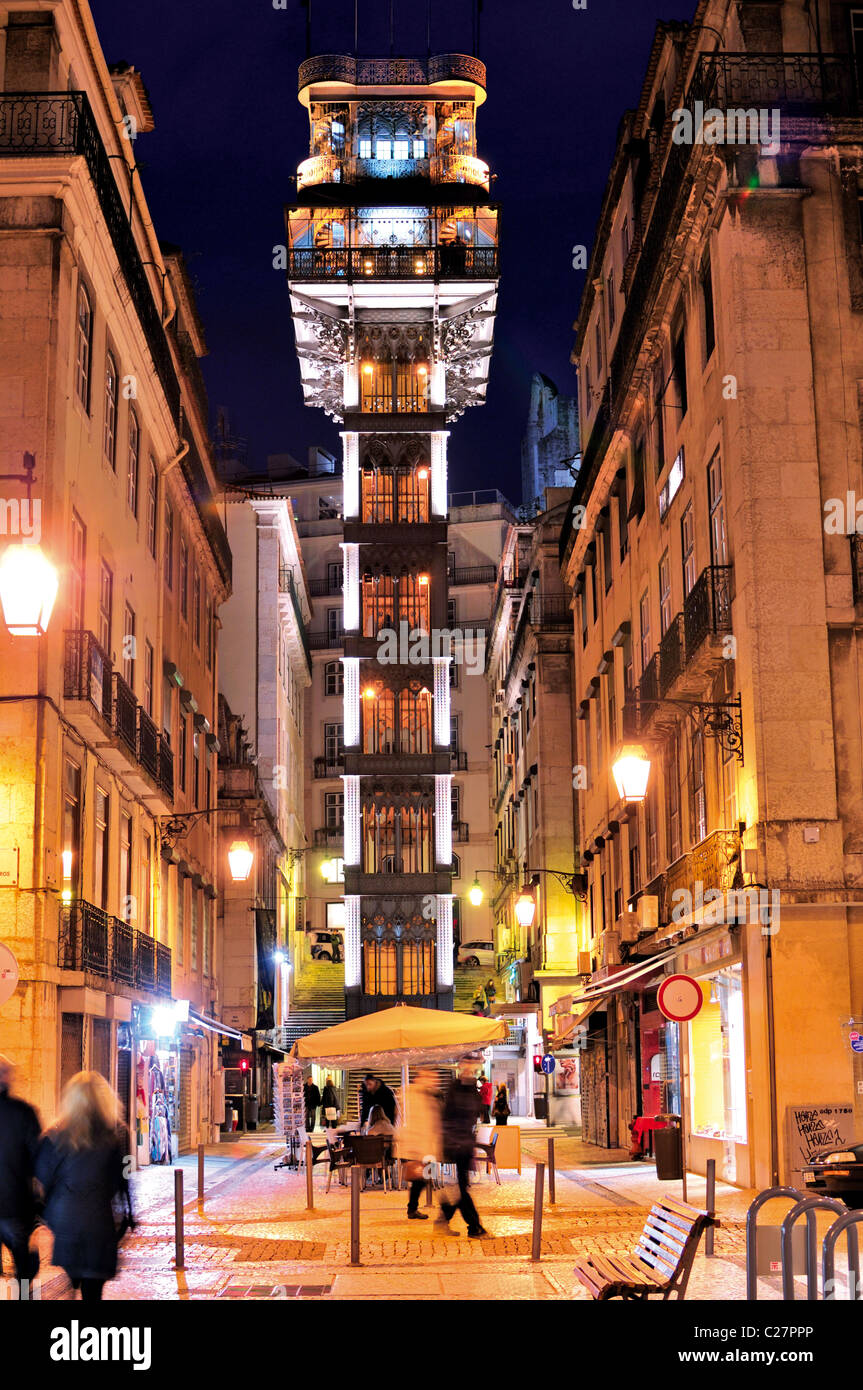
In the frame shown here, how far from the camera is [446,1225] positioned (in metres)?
17.7

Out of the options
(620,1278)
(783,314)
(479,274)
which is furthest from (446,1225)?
(479,274)

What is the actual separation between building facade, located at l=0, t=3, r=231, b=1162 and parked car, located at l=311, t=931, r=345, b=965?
4093cm

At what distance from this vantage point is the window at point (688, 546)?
1071 inches

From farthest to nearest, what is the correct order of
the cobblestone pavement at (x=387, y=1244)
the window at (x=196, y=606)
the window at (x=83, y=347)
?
the window at (x=196, y=606), the window at (x=83, y=347), the cobblestone pavement at (x=387, y=1244)

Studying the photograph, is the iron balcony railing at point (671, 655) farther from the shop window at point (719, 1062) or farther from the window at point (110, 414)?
the window at point (110, 414)

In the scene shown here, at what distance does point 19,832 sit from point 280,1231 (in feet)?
20.3

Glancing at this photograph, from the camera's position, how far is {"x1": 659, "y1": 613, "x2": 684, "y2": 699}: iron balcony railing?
26.0m

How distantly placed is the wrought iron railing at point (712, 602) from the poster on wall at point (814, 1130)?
645 cm

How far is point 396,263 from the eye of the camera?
197 ft

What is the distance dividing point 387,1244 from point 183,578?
24165 millimetres

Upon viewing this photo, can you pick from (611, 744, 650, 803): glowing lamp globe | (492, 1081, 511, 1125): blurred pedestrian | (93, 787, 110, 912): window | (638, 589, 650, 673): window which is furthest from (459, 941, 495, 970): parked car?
(611, 744, 650, 803): glowing lamp globe

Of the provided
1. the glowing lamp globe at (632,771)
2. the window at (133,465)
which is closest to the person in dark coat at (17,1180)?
the glowing lamp globe at (632,771)

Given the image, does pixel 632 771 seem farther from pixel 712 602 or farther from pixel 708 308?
pixel 708 308

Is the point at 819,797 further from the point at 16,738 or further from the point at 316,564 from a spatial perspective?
the point at 316,564
